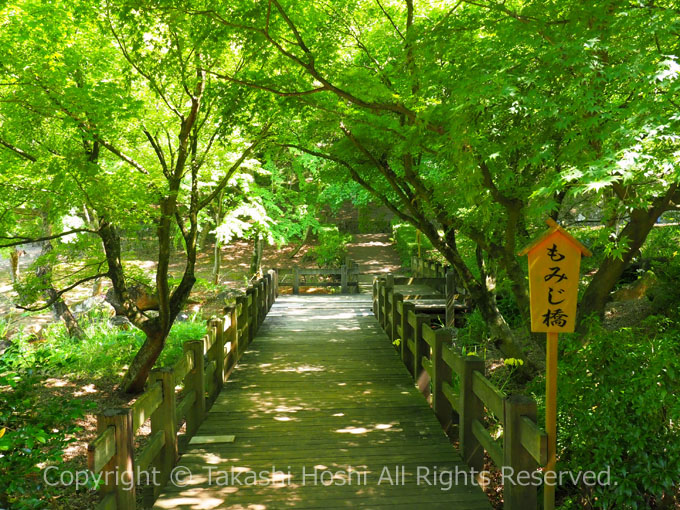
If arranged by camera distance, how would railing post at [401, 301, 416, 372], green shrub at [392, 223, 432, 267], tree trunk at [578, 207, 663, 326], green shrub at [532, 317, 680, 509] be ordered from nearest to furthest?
green shrub at [532, 317, 680, 509]
tree trunk at [578, 207, 663, 326]
railing post at [401, 301, 416, 372]
green shrub at [392, 223, 432, 267]

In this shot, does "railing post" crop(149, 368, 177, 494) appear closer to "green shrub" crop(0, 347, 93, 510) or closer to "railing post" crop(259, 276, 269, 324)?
"green shrub" crop(0, 347, 93, 510)

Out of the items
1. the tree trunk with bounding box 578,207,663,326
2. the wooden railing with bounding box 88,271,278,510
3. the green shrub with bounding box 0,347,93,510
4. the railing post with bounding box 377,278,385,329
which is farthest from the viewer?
the railing post with bounding box 377,278,385,329

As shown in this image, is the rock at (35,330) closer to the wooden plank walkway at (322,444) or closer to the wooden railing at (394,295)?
the wooden plank walkway at (322,444)

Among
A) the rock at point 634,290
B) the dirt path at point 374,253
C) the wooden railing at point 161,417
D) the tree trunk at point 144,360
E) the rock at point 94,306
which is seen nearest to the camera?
the wooden railing at point 161,417

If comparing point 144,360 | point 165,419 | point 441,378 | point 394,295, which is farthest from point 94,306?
point 441,378

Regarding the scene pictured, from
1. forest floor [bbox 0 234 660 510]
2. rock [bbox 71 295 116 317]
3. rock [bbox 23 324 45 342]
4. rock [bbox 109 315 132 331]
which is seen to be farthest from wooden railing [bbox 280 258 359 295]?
rock [bbox 23 324 45 342]

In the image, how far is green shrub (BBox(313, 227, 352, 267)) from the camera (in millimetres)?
21609

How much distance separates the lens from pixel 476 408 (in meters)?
4.87

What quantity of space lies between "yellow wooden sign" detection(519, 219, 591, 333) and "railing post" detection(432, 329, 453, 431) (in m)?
1.95

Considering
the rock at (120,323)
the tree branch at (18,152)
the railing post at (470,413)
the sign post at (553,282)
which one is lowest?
the rock at (120,323)

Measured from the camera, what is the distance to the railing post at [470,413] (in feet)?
15.6

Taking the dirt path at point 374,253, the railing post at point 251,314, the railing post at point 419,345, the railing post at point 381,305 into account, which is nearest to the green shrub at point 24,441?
the railing post at point 419,345

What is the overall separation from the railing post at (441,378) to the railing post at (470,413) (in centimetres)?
88

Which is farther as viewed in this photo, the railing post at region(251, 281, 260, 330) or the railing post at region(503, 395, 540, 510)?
the railing post at region(251, 281, 260, 330)
